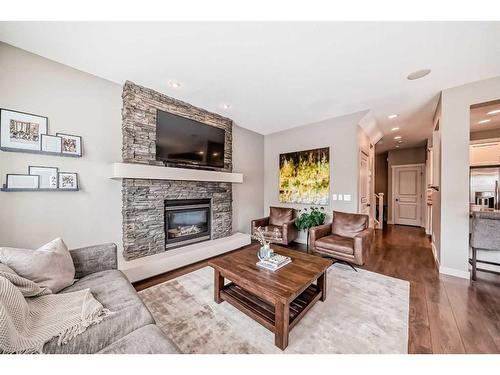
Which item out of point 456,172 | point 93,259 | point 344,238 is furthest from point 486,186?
point 93,259

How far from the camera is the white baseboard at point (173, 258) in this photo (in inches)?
95.4

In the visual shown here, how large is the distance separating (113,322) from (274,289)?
3.52 ft

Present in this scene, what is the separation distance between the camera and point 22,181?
2.00 metres

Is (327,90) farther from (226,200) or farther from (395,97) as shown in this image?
(226,200)

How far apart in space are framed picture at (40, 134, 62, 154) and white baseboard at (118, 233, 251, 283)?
1.55m

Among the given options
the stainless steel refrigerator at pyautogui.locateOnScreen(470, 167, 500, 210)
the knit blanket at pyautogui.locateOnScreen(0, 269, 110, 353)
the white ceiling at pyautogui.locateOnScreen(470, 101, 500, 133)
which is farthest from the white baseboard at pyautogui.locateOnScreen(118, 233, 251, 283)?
the stainless steel refrigerator at pyautogui.locateOnScreen(470, 167, 500, 210)

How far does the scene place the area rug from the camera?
1419 mm

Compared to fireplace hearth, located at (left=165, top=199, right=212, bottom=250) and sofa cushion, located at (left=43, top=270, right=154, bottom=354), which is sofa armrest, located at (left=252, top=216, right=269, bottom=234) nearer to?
fireplace hearth, located at (left=165, top=199, right=212, bottom=250)

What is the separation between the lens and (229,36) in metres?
1.76

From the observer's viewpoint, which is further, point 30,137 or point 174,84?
point 174,84

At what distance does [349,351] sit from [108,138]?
3462mm

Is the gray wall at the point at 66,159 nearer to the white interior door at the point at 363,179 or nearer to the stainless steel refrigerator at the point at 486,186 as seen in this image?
the white interior door at the point at 363,179

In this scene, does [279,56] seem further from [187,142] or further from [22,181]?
[22,181]

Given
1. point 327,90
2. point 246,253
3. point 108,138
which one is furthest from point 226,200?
point 327,90
